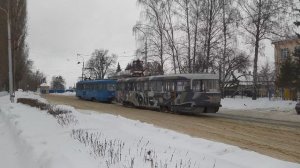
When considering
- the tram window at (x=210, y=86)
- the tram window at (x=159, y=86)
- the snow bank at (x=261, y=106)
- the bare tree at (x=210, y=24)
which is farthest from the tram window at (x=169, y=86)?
the bare tree at (x=210, y=24)

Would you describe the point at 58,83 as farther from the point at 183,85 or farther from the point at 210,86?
the point at 210,86

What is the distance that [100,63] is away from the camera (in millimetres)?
116688

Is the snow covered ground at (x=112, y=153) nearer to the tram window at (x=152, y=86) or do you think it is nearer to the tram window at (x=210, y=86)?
the tram window at (x=210, y=86)

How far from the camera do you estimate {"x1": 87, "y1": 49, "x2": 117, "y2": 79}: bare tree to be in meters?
116

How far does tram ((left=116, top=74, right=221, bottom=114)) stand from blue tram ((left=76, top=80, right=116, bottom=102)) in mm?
12240

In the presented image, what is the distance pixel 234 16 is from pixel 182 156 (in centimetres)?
3407

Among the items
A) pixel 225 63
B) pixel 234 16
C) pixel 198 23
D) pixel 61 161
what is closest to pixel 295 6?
pixel 234 16

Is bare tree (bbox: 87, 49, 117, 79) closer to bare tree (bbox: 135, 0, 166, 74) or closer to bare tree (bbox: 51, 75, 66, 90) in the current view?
bare tree (bbox: 51, 75, 66, 90)

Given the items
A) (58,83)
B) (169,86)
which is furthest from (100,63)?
(169,86)

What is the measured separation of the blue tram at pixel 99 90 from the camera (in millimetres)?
45594

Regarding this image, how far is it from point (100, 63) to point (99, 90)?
2753 inches

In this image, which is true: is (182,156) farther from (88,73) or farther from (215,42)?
(88,73)

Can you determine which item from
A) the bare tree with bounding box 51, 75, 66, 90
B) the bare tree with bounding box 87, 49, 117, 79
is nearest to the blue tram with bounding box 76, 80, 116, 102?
the bare tree with bounding box 87, 49, 117, 79

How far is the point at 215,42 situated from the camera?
41.8m
